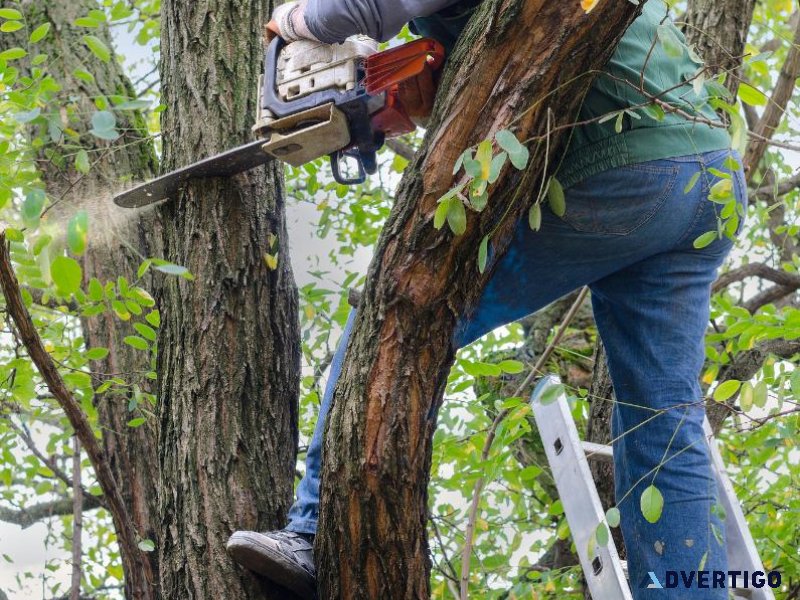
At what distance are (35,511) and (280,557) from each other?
4.10 meters

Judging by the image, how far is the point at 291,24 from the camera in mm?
2133

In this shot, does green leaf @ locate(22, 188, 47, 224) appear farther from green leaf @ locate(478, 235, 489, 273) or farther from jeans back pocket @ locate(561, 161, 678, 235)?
jeans back pocket @ locate(561, 161, 678, 235)

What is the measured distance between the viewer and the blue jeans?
1.98 meters

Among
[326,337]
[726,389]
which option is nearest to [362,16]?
[726,389]

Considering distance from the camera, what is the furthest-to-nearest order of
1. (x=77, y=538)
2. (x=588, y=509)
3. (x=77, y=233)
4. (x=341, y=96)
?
(x=77, y=538), (x=588, y=509), (x=341, y=96), (x=77, y=233)

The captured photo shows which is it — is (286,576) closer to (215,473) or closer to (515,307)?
(215,473)

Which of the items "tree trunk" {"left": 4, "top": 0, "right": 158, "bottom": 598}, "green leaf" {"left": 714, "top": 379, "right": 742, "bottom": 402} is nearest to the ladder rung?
"green leaf" {"left": 714, "top": 379, "right": 742, "bottom": 402}

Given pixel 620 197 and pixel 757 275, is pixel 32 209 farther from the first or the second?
pixel 757 275

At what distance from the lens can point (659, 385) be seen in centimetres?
214

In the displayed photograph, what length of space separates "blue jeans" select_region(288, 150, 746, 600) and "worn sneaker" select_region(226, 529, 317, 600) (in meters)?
0.07

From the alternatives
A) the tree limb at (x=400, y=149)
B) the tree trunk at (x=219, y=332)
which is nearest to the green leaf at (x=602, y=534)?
the tree trunk at (x=219, y=332)

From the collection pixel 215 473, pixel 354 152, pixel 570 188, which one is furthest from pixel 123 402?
pixel 570 188

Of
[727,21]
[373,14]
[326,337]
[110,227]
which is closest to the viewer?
[373,14]

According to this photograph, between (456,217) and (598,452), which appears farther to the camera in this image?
(598,452)
